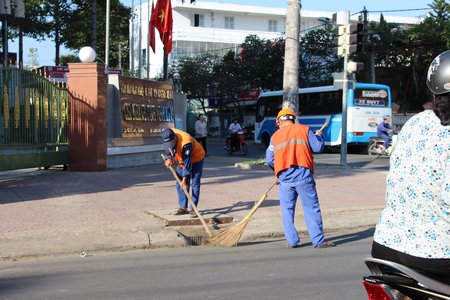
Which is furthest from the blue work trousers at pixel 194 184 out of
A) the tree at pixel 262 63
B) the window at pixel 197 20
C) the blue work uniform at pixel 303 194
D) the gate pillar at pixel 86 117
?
the window at pixel 197 20

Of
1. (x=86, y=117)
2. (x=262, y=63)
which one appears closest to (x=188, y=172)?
(x=86, y=117)

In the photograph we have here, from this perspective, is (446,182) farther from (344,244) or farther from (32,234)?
(32,234)

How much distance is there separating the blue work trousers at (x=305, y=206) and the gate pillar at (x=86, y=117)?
8.01 metres

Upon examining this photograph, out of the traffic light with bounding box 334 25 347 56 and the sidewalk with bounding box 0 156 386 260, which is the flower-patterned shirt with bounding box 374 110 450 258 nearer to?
the sidewalk with bounding box 0 156 386 260

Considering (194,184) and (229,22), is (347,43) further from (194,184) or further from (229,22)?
(229,22)

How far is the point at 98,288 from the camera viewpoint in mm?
5262

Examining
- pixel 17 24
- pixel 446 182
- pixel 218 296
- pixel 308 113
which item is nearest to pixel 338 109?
pixel 308 113

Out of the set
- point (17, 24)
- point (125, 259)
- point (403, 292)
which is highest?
point (17, 24)

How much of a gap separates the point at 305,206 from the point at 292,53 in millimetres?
9590

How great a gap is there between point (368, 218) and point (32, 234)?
213 inches

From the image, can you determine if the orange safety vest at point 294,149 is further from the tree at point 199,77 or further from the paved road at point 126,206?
the tree at point 199,77

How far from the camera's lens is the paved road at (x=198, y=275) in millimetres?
5105

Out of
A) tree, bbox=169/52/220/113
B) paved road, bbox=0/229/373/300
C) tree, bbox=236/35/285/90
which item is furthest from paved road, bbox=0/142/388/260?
tree, bbox=169/52/220/113

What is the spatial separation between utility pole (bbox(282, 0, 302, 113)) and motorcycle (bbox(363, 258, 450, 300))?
13.2 m
